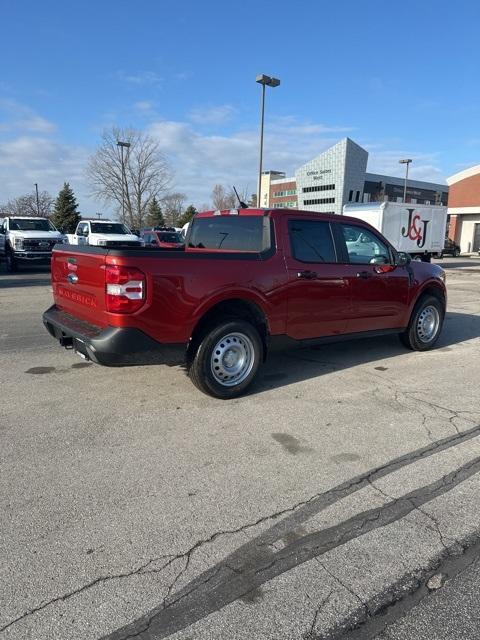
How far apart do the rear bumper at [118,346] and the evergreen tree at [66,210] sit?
55.4 metres

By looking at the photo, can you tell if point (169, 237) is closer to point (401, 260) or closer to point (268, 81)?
point (268, 81)

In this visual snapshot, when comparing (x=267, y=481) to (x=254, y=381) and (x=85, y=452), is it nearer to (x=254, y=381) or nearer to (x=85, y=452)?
(x=85, y=452)

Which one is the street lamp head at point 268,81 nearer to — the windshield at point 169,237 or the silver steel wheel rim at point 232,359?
the windshield at point 169,237

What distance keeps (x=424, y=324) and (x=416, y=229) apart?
60.2 ft

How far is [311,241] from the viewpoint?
542 cm

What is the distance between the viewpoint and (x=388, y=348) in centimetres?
725

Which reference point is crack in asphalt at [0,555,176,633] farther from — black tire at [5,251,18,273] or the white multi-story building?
the white multi-story building

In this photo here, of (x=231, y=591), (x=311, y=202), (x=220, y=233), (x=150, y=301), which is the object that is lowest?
(x=231, y=591)

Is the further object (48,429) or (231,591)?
→ (48,429)

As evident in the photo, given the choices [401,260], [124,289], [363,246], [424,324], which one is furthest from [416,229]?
[124,289]

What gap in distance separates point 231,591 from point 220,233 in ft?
13.4

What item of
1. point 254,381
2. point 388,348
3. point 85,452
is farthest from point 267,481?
point 388,348

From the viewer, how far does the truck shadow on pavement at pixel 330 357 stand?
5621 millimetres

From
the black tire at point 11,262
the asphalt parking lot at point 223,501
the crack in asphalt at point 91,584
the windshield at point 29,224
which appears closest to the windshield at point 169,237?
the windshield at point 29,224
